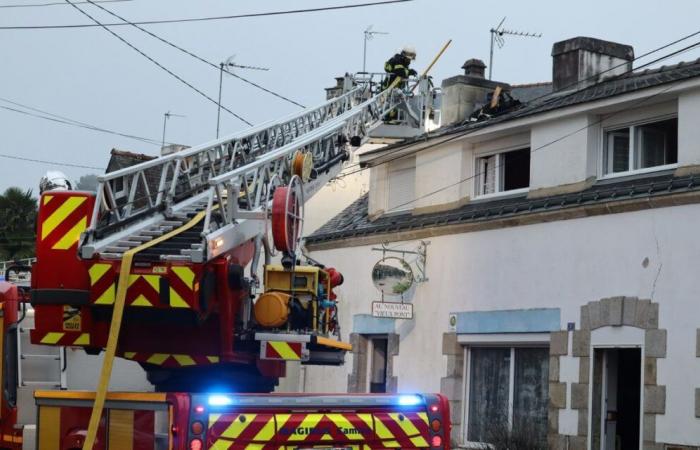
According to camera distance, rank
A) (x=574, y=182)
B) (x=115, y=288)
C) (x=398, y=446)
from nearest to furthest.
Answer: (x=398, y=446), (x=115, y=288), (x=574, y=182)

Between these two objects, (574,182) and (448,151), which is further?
(448,151)

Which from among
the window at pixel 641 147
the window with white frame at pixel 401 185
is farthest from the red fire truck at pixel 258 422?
the window with white frame at pixel 401 185

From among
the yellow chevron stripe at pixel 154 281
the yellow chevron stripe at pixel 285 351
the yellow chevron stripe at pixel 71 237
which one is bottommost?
the yellow chevron stripe at pixel 285 351

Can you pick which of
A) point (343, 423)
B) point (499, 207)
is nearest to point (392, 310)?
point (499, 207)

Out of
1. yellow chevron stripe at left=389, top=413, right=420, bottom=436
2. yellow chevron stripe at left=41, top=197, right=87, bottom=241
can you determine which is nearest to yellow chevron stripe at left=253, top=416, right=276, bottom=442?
yellow chevron stripe at left=389, top=413, right=420, bottom=436

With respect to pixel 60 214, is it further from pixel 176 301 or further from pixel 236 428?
pixel 236 428

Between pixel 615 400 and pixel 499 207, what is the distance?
365 centimetres

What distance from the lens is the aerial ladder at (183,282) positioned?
1017cm

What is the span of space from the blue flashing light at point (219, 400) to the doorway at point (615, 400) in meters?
8.05

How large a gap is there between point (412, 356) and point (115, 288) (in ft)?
32.4

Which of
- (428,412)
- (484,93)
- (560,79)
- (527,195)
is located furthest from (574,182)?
(428,412)

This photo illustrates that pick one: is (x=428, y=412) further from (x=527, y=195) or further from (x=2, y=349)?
(x=527, y=195)

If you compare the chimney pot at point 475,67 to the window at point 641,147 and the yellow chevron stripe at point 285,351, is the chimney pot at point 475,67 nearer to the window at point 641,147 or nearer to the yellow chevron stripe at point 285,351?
the window at point 641,147

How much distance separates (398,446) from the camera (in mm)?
9016
